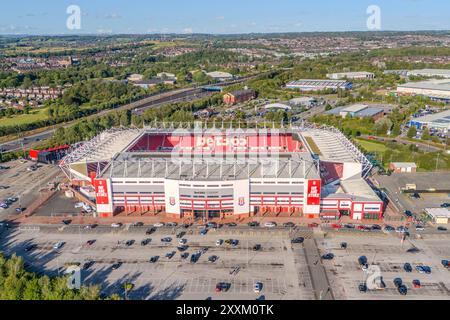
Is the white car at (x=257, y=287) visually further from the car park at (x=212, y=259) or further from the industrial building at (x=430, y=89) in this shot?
the industrial building at (x=430, y=89)

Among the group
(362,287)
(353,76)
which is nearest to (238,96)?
(353,76)

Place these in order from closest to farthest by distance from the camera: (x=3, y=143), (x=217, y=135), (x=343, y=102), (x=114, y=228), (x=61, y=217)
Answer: (x=114, y=228) < (x=61, y=217) < (x=217, y=135) < (x=3, y=143) < (x=343, y=102)

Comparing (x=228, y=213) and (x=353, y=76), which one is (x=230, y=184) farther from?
(x=353, y=76)

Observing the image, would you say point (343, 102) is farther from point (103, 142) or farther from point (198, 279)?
point (198, 279)

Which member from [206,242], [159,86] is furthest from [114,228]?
[159,86]

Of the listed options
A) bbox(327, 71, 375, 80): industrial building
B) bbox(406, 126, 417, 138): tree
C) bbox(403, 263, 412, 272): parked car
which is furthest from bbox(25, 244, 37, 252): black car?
bbox(327, 71, 375, 80): industrial building

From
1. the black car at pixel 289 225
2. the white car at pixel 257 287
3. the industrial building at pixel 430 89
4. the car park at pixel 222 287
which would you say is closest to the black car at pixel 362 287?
the white car at pixel 257 287

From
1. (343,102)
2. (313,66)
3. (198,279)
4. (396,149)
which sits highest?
(313,66)

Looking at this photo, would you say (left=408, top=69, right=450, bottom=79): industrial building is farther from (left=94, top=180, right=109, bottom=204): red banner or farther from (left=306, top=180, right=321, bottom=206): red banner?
(left=94, top=180, right=109, bottom=204): red banner
